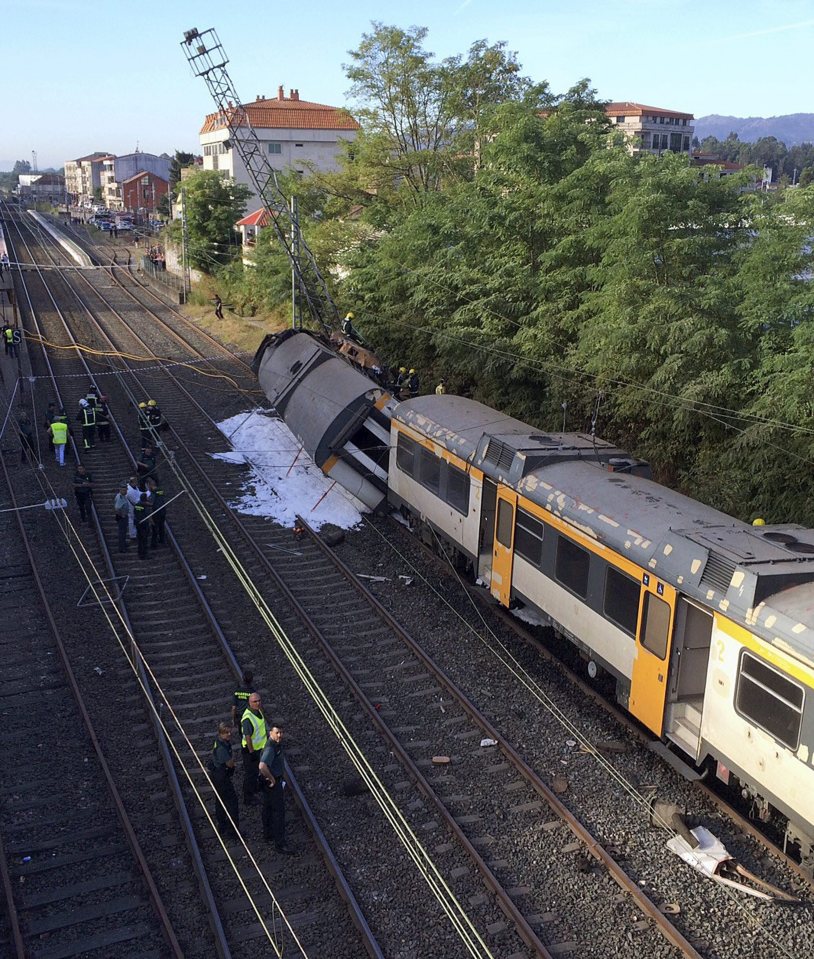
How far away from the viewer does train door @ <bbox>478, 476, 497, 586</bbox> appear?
14000 millimetres

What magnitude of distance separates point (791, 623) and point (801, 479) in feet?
24.5

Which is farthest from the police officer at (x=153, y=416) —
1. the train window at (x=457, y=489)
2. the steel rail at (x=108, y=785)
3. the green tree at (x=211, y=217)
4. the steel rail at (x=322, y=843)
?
the green tree at (x=211, y=217)

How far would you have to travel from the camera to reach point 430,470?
16.2m

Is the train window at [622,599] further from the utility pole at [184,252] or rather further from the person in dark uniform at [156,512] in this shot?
the utility pole at [184,252]

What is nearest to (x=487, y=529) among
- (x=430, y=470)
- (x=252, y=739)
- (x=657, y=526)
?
(x=430, y=470)

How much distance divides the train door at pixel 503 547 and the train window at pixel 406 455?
12.1 feet

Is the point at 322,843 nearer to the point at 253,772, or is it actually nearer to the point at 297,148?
the point at 253,772

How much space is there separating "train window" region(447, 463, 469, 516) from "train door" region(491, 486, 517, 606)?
1.17m

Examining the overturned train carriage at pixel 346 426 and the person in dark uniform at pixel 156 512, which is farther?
the overturned train carriage at pixel 346 426

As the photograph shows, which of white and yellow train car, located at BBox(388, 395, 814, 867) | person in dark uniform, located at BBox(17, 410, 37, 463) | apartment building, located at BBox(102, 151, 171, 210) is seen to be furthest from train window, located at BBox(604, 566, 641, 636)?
apartment building, located at BBox(102, 151, 171, 210)

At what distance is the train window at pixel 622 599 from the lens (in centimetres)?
1034

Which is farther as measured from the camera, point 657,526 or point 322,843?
point 657,526

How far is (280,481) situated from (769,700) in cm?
1393

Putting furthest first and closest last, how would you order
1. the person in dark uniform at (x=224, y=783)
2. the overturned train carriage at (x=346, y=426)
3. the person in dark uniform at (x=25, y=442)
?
1. the person in dark uniform at (x=25, y=442)
2. the overturned train carriage at (x=346, y=426)
3. the person in dark uniform at (x=224, y=783)
